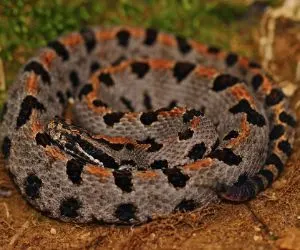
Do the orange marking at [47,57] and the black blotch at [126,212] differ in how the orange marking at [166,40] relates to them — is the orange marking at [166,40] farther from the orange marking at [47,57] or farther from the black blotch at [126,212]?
the black blotch at [126,212]

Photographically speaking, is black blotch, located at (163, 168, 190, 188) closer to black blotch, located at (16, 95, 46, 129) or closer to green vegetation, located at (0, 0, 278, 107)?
black blotch, located at (16, 95, 46, 129)

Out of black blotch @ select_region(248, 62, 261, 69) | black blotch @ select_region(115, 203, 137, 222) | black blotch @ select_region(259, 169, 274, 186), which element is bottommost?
black blotch @ select_region(115, 203, 137, 222)

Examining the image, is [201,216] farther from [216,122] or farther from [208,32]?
[208,32]

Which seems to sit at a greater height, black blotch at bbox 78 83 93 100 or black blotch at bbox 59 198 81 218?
black blotch at bbox 78 83 93 100

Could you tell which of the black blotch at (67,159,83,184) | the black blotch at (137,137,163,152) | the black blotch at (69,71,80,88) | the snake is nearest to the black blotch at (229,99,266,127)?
the snake

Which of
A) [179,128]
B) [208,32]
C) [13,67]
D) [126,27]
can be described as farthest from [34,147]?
[208,32]

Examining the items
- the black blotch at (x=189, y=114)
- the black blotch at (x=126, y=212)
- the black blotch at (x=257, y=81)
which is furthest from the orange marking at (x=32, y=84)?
the black blotch at (x=257, y=81)

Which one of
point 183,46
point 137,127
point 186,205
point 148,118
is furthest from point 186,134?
point 183,46
